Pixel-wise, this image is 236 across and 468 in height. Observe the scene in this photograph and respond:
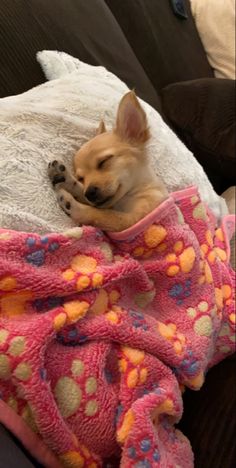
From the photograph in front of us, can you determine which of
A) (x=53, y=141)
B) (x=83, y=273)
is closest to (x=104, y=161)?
(x=53, y=141)

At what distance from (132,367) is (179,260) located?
11.0 inches

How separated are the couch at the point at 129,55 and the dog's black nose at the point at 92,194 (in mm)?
A: 327

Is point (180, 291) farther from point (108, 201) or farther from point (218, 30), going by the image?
point (218, 30)

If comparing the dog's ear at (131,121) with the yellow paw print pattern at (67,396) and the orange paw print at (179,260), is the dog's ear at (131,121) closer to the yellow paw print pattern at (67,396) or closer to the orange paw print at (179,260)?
the orange paw print at (179,260)

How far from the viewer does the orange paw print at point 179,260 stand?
102 cm

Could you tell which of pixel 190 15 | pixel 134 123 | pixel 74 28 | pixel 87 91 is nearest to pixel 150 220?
pixel 134 123

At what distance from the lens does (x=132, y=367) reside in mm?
848

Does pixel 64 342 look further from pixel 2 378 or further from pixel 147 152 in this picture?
pixel 147 152

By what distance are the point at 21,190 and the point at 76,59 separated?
584mm

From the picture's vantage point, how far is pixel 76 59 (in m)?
1.29

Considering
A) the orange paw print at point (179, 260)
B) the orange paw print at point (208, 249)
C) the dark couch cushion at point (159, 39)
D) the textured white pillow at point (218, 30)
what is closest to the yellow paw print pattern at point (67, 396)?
the orange paw print at point (179, 260)

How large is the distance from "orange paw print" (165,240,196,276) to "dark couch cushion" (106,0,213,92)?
1.07m

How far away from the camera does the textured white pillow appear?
219cm

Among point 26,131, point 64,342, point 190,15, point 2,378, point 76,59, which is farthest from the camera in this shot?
point 190,15
